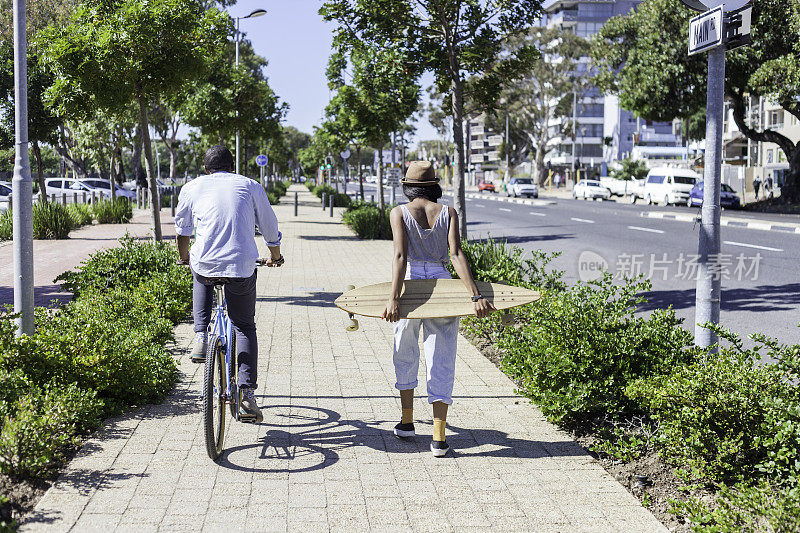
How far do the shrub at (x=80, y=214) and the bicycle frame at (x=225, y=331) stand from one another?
2028cm

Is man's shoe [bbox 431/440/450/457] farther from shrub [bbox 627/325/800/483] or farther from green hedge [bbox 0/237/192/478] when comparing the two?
green hedge [bbox 0/237/192/478]

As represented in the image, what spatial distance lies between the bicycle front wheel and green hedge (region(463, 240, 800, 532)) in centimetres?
193

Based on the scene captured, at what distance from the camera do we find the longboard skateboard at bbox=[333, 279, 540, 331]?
4449 millimetres

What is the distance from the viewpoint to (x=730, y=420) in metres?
3.93

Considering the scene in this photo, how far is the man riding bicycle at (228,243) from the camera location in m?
4.63

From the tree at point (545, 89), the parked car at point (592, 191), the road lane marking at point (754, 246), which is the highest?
the tree at point (545, 89)

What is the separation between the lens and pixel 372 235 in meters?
22.3

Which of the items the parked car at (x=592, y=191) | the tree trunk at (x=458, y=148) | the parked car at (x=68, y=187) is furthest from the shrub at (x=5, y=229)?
the parked car at (x=592, y=191)

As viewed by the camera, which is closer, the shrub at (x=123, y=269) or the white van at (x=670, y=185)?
the shrub at (x=123, y=269)

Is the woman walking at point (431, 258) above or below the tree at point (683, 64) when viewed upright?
below

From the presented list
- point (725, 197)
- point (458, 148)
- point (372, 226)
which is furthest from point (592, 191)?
point (458, 148)

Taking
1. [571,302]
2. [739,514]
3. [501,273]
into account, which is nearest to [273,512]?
[739,514]

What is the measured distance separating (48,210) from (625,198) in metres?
43.6

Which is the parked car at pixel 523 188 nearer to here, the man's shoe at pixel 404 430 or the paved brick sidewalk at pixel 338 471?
the paved brick sidewalk at pixel 338 471
